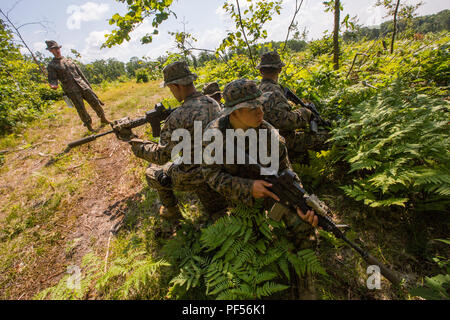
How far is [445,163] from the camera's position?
8.08 feet

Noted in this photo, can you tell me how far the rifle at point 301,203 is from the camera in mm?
2094

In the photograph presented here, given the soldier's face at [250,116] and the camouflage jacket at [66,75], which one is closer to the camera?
the soldier's face at [250,116]

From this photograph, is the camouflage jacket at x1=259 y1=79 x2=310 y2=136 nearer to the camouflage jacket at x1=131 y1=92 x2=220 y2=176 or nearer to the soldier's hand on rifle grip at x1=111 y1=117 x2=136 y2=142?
the camouflage jacket at x1=131 y1=92 x2=220 y2=176

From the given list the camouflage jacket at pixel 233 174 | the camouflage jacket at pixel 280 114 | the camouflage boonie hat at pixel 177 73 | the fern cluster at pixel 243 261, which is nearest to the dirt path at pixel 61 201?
the fern cluster at pixel 243 261

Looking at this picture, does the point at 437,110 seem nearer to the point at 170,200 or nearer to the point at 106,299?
the point at 170,200

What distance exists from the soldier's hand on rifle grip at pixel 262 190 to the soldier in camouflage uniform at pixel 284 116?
5.33ft

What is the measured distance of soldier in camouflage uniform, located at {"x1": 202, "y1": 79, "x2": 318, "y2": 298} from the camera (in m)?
2.34

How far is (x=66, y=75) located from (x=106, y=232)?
6590 mm

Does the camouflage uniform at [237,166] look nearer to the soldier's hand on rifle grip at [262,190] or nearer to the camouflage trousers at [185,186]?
the soldier's hand on rifle grip at [262,190]

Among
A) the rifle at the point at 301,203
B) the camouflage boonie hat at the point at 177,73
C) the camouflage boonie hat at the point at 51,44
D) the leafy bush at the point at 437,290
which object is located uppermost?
the camouflage boonie hat at the point at 51,44

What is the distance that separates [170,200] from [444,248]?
3.89m

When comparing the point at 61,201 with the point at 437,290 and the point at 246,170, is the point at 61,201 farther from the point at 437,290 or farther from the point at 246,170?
the point at 437,290
